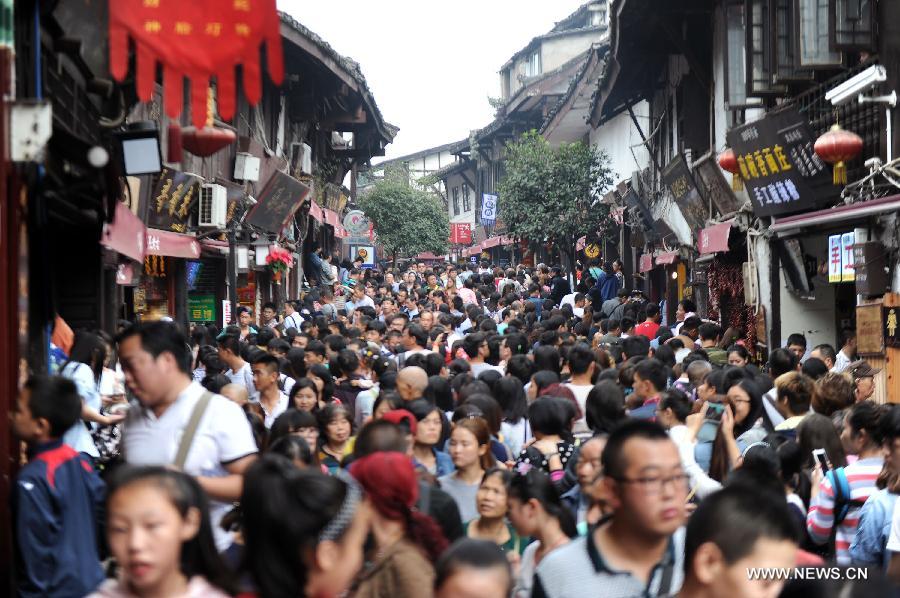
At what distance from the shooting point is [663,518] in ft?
13.1

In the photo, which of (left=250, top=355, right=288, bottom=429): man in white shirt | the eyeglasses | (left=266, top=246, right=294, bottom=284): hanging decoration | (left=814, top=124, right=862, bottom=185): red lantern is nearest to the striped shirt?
the eyeglasses

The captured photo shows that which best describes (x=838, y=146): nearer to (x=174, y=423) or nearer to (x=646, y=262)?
(x=174, y=423)

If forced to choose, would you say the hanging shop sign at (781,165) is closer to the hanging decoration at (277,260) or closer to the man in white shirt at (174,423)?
the hanging decoration at (277,260)

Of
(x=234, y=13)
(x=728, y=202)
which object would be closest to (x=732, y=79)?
(x=728, y=202)

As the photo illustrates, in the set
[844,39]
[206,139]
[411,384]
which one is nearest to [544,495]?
[411,384]

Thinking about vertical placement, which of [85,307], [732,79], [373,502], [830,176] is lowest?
[373,502]

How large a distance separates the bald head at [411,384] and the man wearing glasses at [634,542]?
16.9 feet

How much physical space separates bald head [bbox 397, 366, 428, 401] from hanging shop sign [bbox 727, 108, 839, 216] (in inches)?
304

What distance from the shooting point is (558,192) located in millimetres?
32750

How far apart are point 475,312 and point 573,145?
47.3ft

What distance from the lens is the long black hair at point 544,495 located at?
5594mm

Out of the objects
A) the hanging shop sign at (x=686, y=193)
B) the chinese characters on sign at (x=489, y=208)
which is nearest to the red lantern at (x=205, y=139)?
the hanging shop sign at (x=686, y=193)

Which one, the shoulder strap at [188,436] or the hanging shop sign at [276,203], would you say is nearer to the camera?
the shoulder strap at [188,436]

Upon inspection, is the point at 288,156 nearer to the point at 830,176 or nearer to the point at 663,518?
the point at 830,176
